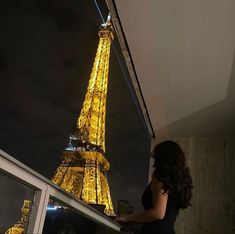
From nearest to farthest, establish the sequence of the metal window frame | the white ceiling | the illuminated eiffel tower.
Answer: the metal window frame, the white ceiling, the illuminated eiffel tower

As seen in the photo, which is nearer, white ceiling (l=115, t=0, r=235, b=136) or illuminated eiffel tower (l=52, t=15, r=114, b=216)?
white ceiling (l=115, t=0, r=235, b=136)

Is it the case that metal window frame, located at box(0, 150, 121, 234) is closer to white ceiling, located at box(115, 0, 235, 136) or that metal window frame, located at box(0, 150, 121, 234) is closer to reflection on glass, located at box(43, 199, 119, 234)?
reflection on glass, located at box(43, 199, 119, 234)

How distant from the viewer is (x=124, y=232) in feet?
5.90

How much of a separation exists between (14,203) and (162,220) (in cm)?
69

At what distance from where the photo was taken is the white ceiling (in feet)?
5.90

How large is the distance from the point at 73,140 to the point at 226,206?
37.5 feet

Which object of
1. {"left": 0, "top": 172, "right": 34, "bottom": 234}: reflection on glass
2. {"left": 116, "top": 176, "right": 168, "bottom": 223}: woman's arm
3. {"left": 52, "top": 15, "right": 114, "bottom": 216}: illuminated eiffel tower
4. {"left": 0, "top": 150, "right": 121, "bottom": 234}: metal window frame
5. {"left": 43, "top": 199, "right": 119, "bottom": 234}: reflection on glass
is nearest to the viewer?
{"left": 0, "top": 150, "right": 121, "bottom": 234}: metal window frame

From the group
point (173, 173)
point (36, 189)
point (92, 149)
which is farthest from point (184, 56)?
point (92, 149)

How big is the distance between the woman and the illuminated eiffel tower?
9.38 meters

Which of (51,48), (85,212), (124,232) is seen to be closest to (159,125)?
(124,232)

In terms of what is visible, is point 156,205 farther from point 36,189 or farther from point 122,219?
A: point 36,189

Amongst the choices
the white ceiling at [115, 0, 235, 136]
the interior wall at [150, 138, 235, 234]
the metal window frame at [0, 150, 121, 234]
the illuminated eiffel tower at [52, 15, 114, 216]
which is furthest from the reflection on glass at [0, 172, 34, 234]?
the illuminated eiffel tower at [52, 15, 114, 216]

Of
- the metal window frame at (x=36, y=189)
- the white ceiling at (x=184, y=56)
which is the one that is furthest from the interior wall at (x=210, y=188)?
the metal window frame at (x=36, y=189)

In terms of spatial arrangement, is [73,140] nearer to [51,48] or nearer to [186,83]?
[51,48]
